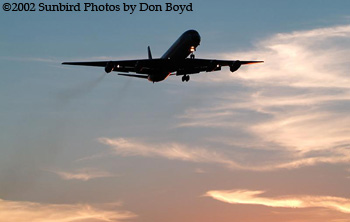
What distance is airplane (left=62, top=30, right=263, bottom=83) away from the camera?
12251 centimetres

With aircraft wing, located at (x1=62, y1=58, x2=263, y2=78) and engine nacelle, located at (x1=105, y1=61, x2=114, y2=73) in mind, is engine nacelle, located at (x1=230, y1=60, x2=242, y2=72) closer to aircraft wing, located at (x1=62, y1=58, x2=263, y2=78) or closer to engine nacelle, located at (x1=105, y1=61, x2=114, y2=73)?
aircraft wing, located at (x1=62, y1=58, x2=263, y2=78)

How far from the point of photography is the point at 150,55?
15775 centimetres

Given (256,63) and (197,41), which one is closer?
(197,41)

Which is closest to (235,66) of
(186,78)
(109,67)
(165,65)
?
(186,78)

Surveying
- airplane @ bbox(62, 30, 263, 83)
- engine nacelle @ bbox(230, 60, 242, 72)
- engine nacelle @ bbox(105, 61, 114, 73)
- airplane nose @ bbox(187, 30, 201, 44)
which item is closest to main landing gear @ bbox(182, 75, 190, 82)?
airplane @ bbox(62, 30, 263, 83)

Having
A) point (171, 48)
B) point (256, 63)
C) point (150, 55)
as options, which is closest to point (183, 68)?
point (171, 48)

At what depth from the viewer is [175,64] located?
126875 mm

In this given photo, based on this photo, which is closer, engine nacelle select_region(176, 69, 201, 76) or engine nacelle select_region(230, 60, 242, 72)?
engine nacelle select_region(176, 69, 201, 76)

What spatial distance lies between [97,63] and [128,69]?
19.8ft

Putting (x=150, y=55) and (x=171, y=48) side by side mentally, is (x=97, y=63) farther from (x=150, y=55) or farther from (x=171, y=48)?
(x=150, y=55)

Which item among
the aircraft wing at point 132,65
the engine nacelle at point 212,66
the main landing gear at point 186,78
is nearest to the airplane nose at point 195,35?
the aircraft wing at point 132,65

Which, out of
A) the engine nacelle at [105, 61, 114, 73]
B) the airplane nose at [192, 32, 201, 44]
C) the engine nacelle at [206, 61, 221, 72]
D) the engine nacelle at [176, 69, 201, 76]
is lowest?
the engine nacelle at [105, 61, 114, 73]

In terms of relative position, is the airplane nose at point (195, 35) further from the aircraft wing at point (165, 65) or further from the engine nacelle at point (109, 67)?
the engine nacelle at point (109, 67)

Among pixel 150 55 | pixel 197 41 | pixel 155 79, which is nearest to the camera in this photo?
pixel 197 41
